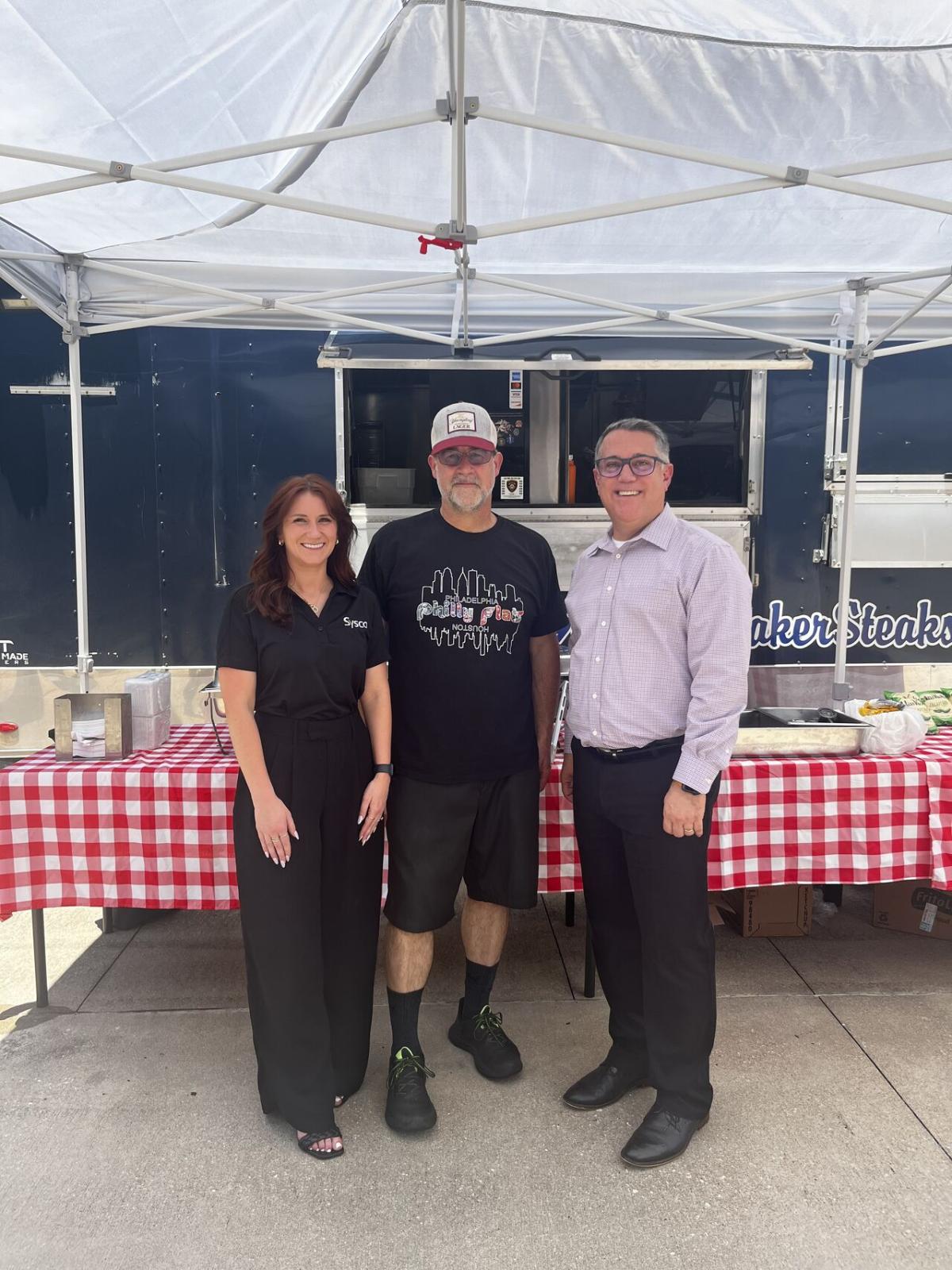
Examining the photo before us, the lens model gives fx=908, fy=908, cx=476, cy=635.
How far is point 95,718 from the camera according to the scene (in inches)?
117

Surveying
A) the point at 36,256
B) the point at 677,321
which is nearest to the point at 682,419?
the point at 677,321

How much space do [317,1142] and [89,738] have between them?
1444 millimetres

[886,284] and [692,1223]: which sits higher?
[886,284]

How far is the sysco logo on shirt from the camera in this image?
15.2 feet

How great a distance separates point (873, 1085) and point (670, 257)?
10.2 ft

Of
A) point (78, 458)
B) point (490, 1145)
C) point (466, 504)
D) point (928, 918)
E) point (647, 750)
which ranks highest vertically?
point (78, 458)

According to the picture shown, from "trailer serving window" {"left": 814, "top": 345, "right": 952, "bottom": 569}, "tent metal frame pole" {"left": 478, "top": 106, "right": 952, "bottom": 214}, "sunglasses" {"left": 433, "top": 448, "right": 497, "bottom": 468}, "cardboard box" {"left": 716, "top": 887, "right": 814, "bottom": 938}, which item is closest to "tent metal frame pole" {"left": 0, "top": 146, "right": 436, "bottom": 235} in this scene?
"tent metal frame pole" {"left": 478, "top": 106, "right": 952, "bottom": 214}

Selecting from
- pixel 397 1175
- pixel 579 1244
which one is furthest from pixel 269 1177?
pixel 579 1244

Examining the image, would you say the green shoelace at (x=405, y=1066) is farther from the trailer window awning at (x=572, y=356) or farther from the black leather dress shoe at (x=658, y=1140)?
the trailer window awning at (x=572, y=356)

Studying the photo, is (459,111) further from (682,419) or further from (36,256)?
(682,419)

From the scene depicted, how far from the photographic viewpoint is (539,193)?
10.6 ft

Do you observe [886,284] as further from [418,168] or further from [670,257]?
[418,168]

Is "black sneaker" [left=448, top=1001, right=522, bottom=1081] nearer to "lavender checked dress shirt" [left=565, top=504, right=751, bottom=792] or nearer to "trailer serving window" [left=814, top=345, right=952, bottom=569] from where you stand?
"lavender checked dress shirt" [left=565, top=504, right=751, bottom=792]

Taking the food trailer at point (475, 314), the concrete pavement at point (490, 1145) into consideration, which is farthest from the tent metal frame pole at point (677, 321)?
the concrete pavement at point (490, 1145)
